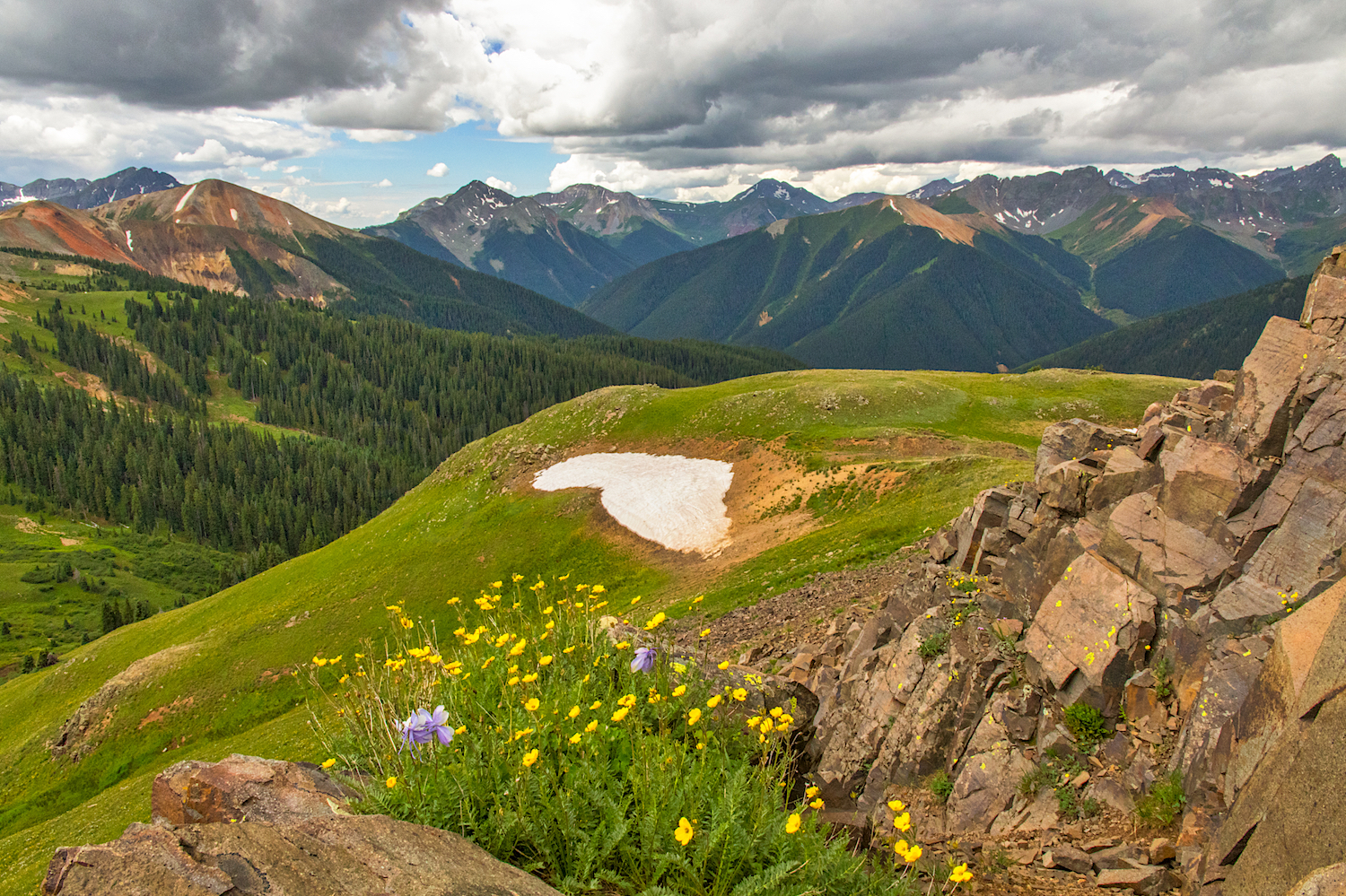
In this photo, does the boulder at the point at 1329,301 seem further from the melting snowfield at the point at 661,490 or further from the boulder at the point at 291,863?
the melting snowfield at the point at 661,490

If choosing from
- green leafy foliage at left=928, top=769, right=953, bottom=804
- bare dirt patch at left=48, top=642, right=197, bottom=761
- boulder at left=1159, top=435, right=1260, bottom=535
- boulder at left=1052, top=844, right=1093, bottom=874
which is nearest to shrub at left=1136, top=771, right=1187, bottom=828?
boulder at left=1052, top=844, right=1093, bottom=874

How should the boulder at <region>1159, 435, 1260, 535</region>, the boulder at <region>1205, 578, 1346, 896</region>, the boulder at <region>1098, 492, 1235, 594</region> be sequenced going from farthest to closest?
1. the boulder at <region>1159, 435, 1260, 535</region>
2. the boulder at <region>1098, 492, 1235, 594</region>
3. the boulder at <region>1205, 578, 1346, 896</region>

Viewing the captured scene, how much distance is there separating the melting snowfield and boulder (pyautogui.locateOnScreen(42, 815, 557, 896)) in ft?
112

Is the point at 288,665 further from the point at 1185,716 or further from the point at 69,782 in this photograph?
the point at 1185,716

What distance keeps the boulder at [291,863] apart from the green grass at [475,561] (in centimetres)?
2165

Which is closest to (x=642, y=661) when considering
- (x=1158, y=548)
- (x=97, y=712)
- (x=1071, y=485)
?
(x=1158, y=548)

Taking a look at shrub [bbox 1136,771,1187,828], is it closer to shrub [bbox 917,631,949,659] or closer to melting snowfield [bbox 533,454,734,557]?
shrub [bbox 917,631,949,659]

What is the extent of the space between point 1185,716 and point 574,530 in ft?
129

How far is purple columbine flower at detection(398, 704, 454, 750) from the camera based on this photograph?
6582 mm

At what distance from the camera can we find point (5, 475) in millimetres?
175750

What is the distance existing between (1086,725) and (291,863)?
38.6 ft

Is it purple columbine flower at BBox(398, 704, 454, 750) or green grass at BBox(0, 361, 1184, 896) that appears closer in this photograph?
purple columbine flower at BBox(398, 704, 454, 750)

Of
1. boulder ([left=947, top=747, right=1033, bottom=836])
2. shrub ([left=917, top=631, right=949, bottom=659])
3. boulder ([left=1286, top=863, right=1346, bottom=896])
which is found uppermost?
boulder ([left=1286, top=863, right=1346, bottom=896])

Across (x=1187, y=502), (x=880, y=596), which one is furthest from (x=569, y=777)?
(x=880, y=596)
